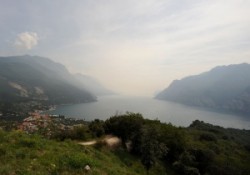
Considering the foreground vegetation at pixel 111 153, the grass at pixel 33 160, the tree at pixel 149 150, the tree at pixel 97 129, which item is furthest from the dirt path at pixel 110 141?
the grass at pixel 33 160

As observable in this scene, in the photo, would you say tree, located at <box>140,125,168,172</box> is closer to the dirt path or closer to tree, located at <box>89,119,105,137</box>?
the dirt path

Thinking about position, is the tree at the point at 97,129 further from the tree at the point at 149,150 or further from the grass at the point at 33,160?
the grass at the point at 33,160

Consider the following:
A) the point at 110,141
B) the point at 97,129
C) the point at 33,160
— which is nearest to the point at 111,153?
the point at 110,141

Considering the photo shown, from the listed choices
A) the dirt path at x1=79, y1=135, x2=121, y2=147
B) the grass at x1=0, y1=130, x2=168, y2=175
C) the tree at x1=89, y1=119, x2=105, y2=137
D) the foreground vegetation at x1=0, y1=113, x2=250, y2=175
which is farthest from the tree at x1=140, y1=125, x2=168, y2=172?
the grass at x1=0, y1=130, x2=168, y2=175

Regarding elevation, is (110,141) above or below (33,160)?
below

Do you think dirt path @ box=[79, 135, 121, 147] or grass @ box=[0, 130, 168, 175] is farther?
dirt path @ box=[79, 135, 121, 147]

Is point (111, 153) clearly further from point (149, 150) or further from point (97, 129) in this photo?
point (97, 129)

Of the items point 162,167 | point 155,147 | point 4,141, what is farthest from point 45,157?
point 162,167

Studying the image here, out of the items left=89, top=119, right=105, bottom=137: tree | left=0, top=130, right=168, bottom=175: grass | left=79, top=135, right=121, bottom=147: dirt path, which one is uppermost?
left=0, top=130, right=168, bottom=175: grass
